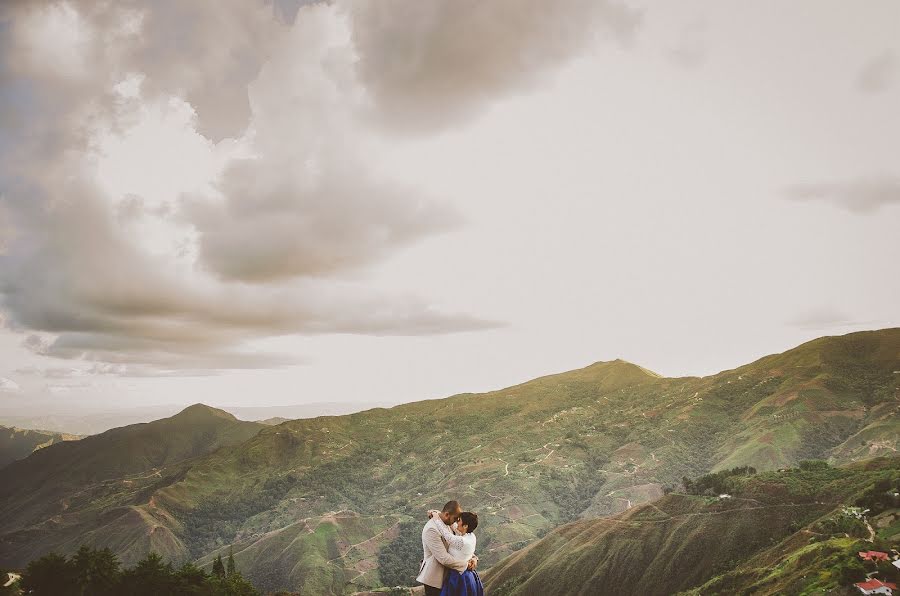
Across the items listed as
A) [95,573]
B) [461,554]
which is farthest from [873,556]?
[95,573]

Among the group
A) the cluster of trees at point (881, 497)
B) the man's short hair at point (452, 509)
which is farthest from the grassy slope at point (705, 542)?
the man's short hair at point (452, 509)

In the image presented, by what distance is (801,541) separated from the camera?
431 feet

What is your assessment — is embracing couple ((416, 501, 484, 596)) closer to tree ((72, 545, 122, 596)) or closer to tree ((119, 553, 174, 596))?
tree ((119, 553, 174, 596))

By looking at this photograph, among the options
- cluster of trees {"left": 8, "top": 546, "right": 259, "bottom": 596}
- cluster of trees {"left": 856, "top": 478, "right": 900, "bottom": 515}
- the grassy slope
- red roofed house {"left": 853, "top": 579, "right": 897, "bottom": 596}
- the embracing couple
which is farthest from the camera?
the grassy slope

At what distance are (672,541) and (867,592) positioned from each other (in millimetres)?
108694

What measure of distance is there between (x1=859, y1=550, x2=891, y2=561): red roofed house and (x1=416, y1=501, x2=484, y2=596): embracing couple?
10459 cm

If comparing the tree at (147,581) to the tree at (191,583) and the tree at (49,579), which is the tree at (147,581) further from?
the tree at (49,579)

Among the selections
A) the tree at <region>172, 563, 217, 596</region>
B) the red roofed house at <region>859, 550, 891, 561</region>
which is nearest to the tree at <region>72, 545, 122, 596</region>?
the tree at <region>172, 563, 217, 596</region>

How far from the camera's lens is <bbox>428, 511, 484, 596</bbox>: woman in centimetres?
1417

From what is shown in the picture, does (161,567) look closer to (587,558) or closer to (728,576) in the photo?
(728,576)

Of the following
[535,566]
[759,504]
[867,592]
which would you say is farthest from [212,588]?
[759,504]

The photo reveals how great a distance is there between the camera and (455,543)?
46.5 ft

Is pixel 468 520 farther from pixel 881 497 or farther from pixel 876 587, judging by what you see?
pixel 881 497

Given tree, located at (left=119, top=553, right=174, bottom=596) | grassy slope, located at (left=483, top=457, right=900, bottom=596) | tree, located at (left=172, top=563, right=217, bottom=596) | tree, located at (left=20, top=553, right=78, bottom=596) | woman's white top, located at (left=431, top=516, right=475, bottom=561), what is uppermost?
woman's white top, located at (left=431, top=516, right=475, bottom=561)
